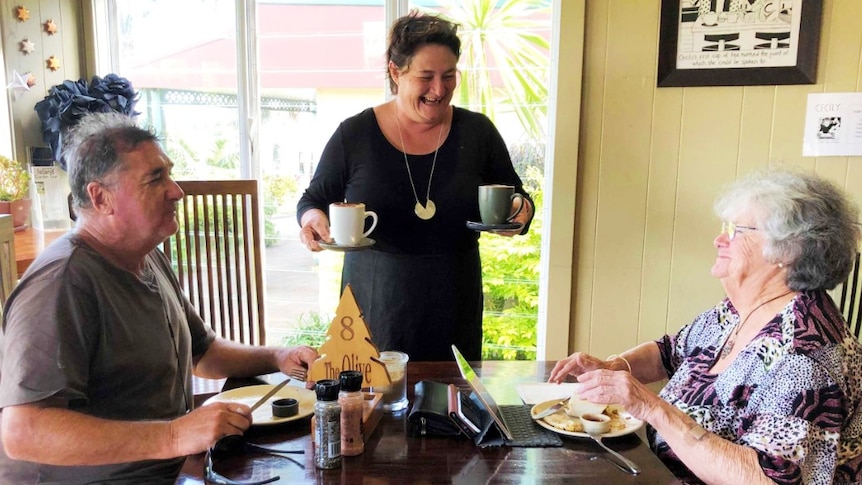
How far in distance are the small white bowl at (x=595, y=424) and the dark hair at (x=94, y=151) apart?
3.63ft

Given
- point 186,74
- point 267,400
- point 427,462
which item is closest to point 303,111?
point 186,74

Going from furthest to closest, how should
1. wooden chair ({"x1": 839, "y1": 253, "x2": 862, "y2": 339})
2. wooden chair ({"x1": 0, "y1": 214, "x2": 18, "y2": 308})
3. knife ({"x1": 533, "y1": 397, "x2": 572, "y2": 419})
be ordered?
wooden chair ({"x1": 839, "y1": 253, "x2": 862, "y2": 339})
wooden chair ({"x1": 0, "y1": 214, "x2": 18, "y2": 308})
knife ({"x1": 533, "y1": 397, "x2": 572, "y2": 419})

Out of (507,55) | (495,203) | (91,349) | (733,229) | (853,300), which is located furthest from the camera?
(507,55)

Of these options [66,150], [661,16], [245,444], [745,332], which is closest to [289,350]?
[245,444]

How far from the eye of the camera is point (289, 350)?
157 centimetres

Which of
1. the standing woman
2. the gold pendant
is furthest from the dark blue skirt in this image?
the gold pendant

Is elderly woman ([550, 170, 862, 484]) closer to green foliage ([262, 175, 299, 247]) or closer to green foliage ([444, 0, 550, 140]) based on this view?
green foliage ([444, 0, 550, 140])

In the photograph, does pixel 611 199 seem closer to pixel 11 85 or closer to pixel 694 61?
pixel 694 61

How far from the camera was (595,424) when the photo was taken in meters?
1.23

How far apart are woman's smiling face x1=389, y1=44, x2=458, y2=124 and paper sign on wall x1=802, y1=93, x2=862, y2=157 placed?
1454mm

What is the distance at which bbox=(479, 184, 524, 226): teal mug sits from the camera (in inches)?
68.3

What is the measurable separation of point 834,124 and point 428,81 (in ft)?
5.27

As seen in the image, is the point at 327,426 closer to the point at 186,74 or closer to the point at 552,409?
the point at 552,409

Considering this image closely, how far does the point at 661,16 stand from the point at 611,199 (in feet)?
2.35
